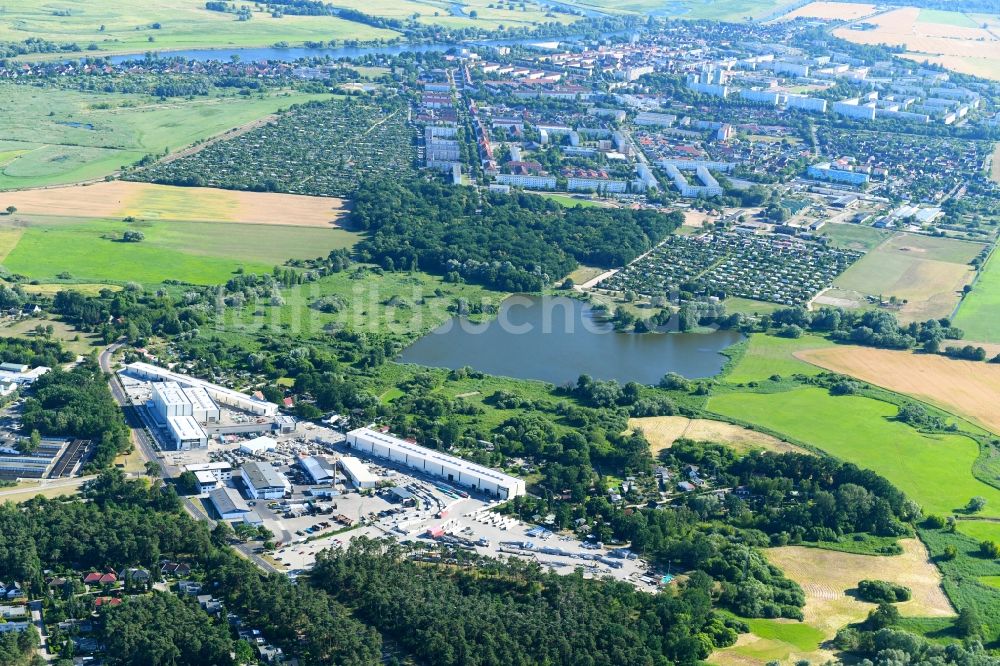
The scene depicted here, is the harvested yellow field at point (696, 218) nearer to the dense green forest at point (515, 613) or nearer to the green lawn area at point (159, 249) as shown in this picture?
the green lawn area at point (159, 249)

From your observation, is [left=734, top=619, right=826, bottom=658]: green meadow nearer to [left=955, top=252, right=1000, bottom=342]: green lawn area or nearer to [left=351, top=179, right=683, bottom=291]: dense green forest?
[left=955, top=252, right=1000, bottom=342]: green lawn area

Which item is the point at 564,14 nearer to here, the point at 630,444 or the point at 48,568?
the point at 630,444

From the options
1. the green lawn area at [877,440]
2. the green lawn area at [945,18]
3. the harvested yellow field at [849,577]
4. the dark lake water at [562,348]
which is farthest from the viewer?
the green lawn area at [945,18]

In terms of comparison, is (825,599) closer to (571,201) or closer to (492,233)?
(492,233)

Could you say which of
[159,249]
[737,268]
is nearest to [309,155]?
[159,249]

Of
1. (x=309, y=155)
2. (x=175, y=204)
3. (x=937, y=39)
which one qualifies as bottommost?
(x=175, y=204)

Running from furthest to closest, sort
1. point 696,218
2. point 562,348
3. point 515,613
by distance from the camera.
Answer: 1. point 696,218
2. point 562,348
3. point 515,613

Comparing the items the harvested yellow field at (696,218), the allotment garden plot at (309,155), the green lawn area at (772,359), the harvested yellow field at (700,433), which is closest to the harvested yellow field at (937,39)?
the harvested yellow field at (696,218)
